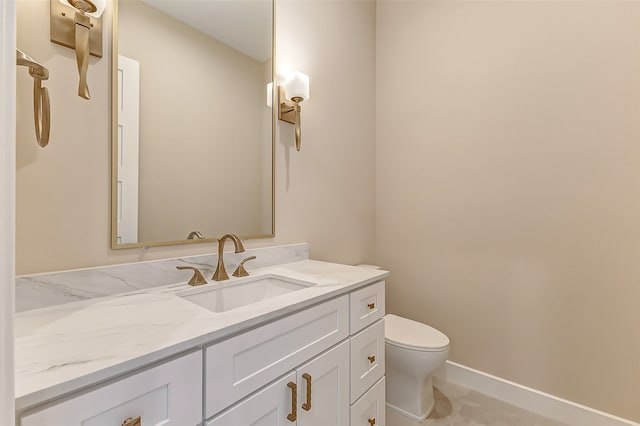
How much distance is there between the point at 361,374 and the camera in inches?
48.3

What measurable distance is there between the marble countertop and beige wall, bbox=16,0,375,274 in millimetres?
205

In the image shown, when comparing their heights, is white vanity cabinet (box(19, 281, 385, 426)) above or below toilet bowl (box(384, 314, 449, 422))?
above

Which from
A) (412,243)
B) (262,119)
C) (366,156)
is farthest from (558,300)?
(262,119)

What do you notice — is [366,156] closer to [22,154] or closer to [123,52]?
[123,52]

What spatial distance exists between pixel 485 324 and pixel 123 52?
236cm

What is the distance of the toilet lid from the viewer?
62.3 inches

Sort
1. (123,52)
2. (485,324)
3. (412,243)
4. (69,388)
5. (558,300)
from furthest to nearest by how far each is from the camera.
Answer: (412,243) → (485,324) → (558,300) → (123,52) → (69,388)

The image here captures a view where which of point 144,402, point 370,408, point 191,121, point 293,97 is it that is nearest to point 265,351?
point 144,402

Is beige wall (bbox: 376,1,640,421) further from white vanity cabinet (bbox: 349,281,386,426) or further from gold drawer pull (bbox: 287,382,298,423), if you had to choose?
gold drawer pull (bbox: 287,382,298,423)

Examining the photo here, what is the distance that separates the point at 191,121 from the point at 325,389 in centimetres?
120

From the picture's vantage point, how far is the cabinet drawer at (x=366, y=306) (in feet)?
3.86

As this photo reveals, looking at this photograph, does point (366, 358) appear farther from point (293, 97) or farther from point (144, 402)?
point (293, 97)

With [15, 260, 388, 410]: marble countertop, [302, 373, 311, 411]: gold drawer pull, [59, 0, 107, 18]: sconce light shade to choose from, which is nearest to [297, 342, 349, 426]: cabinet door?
[302, 373, 311, 411]: gold drawer pull

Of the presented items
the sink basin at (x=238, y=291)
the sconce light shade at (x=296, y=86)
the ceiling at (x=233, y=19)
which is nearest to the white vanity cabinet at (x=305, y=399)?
Result: the sink basin at (x=238, y=291)
